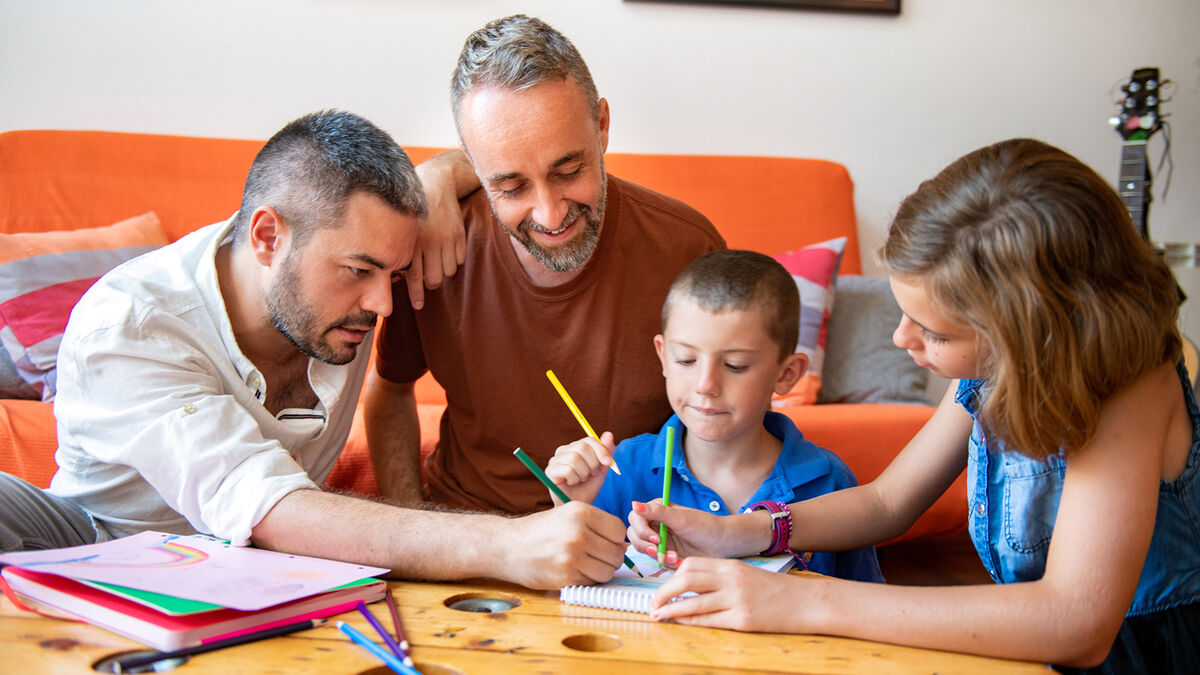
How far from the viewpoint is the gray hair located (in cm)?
147

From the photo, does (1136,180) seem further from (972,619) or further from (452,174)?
(972,619)

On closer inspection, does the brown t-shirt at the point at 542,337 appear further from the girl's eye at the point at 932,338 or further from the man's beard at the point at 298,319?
the girl's eye at the point at 932,338

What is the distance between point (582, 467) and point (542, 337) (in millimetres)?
517

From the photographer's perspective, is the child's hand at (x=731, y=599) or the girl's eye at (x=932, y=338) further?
the girl's eye at (x=932, y=338)

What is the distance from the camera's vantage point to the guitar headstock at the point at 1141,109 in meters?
2.99

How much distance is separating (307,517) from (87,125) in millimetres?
2345

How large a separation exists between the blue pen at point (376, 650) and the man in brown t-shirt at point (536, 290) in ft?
2.69

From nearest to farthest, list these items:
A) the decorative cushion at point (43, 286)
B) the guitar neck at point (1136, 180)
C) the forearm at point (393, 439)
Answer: the forearm at point (393, 439) → the decorative cushion at point (43, 286) → the guitar neck at point (1136, 180)

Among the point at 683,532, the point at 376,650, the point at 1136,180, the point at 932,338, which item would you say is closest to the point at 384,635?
the point at 376,650

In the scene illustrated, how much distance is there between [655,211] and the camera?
175 cm

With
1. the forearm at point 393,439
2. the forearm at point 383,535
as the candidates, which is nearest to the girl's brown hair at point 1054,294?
the forearm at point 383,535

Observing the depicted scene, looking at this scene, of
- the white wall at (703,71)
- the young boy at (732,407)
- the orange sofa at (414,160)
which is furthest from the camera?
the white wall at (703,71)

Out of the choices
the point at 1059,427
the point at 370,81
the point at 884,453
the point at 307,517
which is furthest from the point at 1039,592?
the point at 370,81

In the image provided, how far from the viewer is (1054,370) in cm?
89
